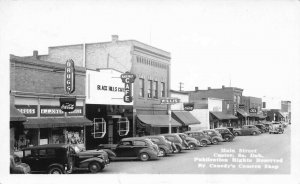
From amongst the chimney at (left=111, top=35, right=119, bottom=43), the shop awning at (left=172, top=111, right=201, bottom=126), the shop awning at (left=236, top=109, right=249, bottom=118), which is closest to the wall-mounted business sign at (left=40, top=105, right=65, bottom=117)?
the chimney at (left=111, top=35, right=119, bottom=43)

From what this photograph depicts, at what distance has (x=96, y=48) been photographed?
2952cm

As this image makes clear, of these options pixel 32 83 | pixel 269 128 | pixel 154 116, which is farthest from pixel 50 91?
pixel 269 128

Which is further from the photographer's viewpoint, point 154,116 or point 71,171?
point 154,116

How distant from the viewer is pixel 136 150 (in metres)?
19.3

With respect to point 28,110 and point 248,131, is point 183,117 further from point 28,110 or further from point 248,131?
point 28,110

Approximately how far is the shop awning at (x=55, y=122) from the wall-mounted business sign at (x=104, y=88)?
180 cm

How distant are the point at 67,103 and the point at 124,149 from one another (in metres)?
4.00

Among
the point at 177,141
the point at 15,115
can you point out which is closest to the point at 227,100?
the point at 177,141

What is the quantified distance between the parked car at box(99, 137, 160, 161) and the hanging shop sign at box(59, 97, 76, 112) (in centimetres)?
329

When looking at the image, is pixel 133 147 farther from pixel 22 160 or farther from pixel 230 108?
pixel 230 108

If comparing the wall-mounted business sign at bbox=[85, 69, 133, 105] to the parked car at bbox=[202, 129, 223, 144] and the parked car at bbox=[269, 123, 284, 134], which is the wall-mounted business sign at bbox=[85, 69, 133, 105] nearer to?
the parked car at bbox=[202, 129, 223, 144]

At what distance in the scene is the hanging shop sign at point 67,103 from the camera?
19828 mm
